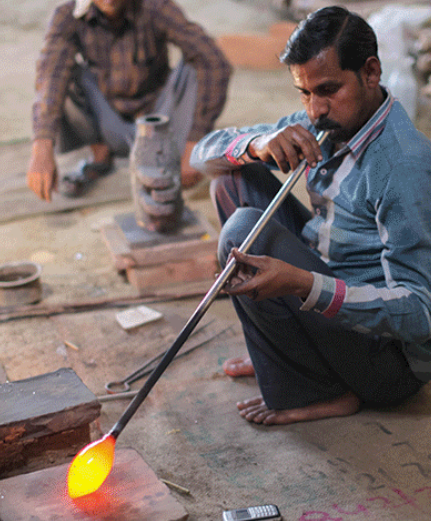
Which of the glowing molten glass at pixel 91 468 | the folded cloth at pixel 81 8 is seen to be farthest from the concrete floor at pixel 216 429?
the folded cloth at pixel 81 8

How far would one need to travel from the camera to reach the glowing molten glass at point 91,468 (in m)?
1.91

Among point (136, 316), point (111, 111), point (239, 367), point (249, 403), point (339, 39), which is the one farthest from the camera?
point (111, 111)

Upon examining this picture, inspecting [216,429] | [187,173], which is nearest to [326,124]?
[216,429]

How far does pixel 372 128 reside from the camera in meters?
2.14

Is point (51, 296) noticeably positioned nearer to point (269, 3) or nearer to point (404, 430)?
point (404, 430)

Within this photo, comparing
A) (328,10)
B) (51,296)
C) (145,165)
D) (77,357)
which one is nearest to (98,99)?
(145,165)

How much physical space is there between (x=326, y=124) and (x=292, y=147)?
14 cm

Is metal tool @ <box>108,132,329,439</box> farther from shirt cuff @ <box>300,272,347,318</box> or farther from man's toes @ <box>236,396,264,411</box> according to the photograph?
man's toes @ <box>236,396,264,411</box>

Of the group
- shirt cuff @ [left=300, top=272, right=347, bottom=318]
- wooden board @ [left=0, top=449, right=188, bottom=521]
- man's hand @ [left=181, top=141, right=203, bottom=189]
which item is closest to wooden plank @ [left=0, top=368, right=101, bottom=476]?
wooden board @ [left=0, top=449, right=188, bottom=521]

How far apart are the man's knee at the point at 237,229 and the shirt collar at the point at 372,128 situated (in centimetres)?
42

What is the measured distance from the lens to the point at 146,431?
2.45 metres

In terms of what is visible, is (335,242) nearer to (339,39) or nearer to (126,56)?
(339,39)

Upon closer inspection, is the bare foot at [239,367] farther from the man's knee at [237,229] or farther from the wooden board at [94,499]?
the wooden board at [94,499]

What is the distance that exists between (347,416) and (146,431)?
2.49ft
